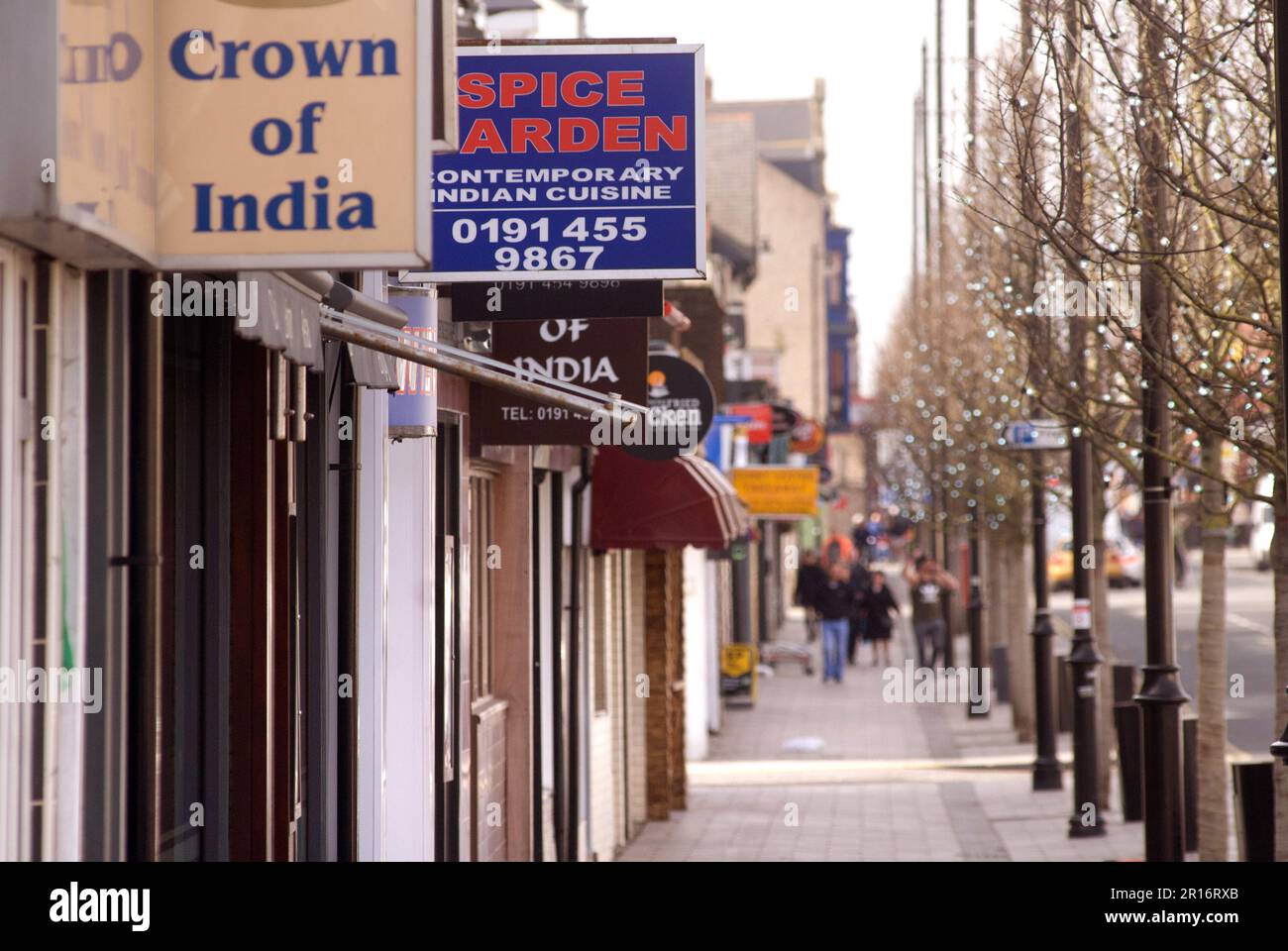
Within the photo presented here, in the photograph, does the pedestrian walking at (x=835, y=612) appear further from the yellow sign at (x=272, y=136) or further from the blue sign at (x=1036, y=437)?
the yellow sign at (x=272, y=136)

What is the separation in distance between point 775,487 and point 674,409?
14450mm

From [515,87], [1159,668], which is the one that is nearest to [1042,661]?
[1159,668]

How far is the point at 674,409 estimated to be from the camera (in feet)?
46.6

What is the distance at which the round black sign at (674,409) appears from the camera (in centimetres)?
1280

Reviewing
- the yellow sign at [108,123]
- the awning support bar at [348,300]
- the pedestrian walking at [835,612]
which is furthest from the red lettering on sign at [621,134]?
the pedestrian walking at [835,612]

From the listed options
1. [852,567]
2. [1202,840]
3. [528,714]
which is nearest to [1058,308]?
[1202,840]

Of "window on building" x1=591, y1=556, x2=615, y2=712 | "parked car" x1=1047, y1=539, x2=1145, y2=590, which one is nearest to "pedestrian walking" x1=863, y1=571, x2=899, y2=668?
"window on building" x1=591, y1=556, x2=615, y2=712

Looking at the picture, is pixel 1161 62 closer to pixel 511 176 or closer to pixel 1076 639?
pixel 511 176

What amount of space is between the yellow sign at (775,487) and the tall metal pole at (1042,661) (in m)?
8.61

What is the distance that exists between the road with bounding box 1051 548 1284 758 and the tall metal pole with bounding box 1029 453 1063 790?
4.76ft

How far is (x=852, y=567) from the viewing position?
125ft

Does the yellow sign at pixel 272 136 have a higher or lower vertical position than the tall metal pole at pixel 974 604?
higher

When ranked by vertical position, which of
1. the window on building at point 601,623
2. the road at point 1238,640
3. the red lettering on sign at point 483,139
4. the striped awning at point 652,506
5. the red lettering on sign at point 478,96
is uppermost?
the red lettering on sign at point 478,96
